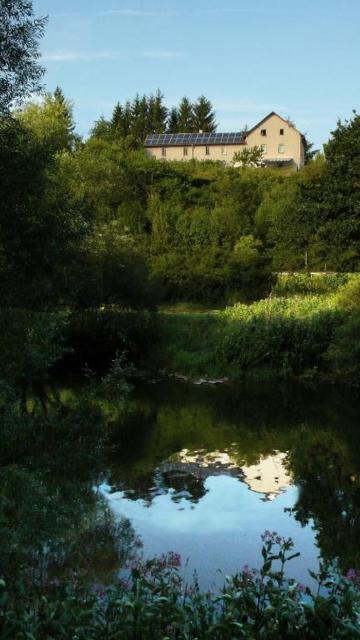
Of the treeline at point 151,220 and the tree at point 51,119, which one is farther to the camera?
the tree at point 51,119

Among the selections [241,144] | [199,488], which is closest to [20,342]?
[199,488]

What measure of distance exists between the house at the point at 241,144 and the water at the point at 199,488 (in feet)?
176

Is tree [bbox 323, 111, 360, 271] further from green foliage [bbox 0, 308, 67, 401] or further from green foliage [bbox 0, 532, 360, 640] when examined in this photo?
green foliage [bbox 0, 532, 360, 640]

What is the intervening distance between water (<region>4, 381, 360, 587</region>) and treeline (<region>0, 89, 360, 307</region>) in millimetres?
3766

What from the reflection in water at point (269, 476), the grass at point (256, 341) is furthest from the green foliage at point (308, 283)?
the reflection in water at point (269, 476)

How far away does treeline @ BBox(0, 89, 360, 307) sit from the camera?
39.6ft

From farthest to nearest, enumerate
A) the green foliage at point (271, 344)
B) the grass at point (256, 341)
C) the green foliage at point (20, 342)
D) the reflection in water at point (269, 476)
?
1. the grass at point (256, 341)
2. the green foliage at point (271, 344)
3. the reflection in water at point (269, 476)
4. the green foliage at point (20, 342)

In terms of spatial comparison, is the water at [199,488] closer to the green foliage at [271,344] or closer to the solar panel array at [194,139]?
the green foliage at [271,344]

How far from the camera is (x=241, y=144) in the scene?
253 feet

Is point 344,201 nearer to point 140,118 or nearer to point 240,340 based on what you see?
point 240,340

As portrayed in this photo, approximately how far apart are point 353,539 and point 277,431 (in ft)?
28.8

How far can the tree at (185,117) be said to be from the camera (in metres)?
92.6

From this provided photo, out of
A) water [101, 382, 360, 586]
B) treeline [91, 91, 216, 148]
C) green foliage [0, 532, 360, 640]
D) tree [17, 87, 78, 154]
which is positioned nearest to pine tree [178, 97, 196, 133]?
treeline [91, 91, 216, 148]

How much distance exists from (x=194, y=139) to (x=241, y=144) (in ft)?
17.1
